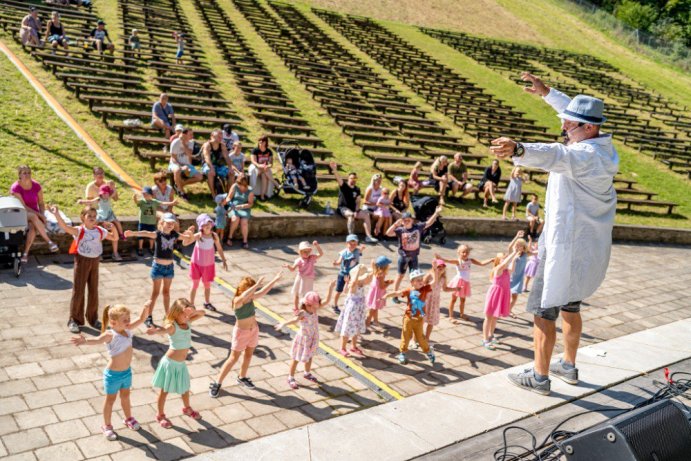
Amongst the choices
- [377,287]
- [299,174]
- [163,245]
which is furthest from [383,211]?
[163,245]

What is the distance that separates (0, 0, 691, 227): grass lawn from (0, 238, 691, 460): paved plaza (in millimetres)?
3010

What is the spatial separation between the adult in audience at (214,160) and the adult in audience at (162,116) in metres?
2.86

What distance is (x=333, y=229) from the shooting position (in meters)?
14.9

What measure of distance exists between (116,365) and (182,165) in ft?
29.3

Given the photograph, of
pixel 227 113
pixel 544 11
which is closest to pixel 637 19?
pixel 544 11

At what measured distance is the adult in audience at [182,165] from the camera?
1402 cm

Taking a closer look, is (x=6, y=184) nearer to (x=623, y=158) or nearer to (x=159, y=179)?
(x=159, y=179)

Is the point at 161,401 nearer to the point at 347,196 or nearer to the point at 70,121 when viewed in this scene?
the point at 347,196

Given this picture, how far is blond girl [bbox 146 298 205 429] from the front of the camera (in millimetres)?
6176

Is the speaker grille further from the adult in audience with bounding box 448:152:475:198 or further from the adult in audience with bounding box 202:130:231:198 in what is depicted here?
the adult in audience with bounding box 448:152:475:198

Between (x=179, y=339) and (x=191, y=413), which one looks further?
(x=191, y=413)

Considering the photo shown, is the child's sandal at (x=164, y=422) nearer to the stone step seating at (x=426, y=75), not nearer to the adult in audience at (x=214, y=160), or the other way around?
the adult in audience at (x=214, y=160)

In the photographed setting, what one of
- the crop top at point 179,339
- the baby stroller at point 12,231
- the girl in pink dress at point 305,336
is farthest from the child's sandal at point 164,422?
the baby stroller at point 12,231

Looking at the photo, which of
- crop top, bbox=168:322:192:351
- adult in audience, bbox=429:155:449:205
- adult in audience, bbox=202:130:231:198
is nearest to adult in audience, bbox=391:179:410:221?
adult in audience, bbox=429:155:449:205
